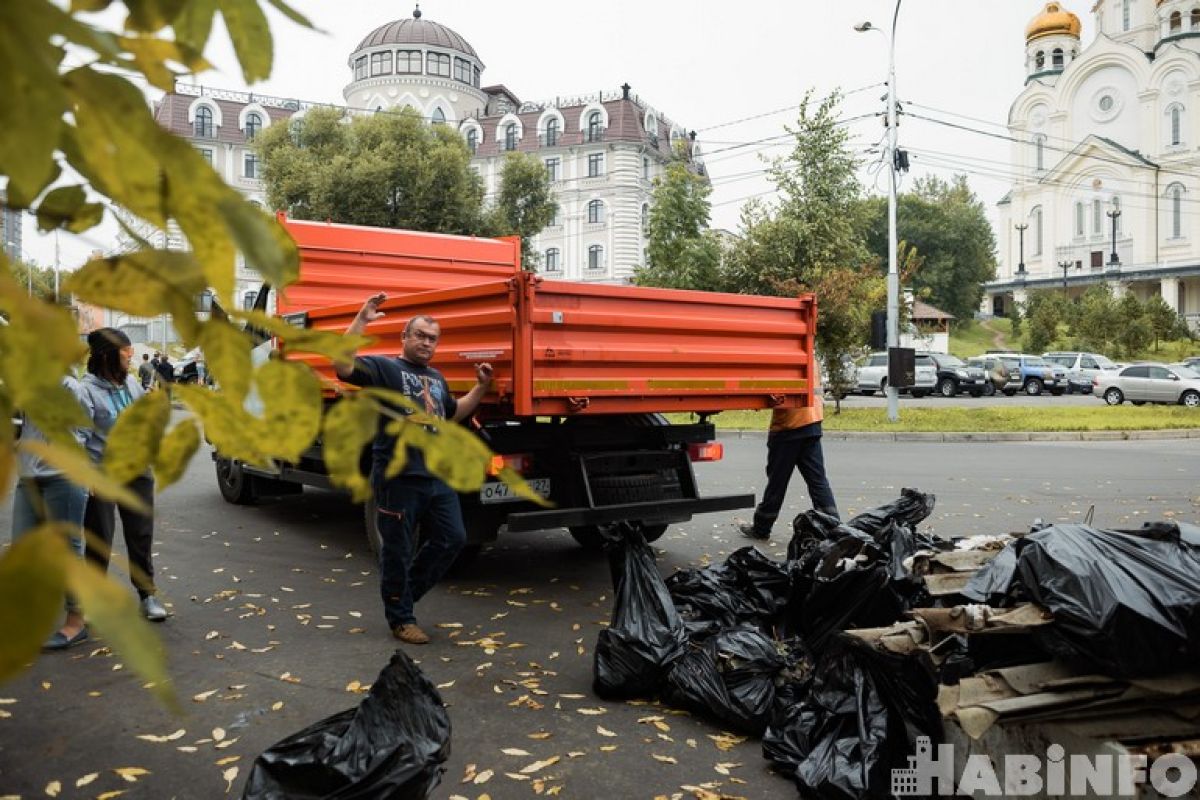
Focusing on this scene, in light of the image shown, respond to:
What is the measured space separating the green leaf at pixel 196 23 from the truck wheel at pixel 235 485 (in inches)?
360

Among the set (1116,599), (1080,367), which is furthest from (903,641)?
(1080,367)

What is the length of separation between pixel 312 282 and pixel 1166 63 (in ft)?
246

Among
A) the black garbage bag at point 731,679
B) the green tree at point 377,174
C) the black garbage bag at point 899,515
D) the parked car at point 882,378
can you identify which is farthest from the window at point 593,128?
the black garbage bag at point 731,679

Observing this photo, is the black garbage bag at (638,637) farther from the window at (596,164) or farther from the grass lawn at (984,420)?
the window at (596,164)

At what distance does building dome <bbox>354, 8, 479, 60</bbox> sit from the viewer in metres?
60.9

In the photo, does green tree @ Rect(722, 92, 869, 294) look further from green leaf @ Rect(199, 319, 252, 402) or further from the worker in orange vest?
green leaf @ Rect(199, 319, 252, 402)

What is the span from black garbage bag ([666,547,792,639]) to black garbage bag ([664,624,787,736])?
1.26 ft

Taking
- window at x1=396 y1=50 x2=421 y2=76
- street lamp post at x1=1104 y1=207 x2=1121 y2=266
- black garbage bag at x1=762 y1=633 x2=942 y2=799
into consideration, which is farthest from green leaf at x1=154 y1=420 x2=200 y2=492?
street lamp post at x1=1104 y1=207 x2=1121 y2=266

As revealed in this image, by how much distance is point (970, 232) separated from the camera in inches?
2837

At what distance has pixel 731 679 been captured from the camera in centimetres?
384

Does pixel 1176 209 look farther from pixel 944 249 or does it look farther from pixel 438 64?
pixel 438 64

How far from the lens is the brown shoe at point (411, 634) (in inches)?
194

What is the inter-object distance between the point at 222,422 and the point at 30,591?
0.34 meters

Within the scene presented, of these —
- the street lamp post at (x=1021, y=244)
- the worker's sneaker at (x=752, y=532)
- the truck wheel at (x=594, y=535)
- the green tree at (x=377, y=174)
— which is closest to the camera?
the truck wheel at (x=594, y=535)
